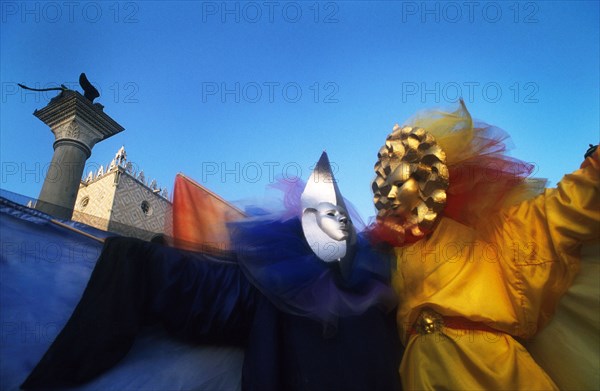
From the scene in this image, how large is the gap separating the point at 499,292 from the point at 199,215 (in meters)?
1.18

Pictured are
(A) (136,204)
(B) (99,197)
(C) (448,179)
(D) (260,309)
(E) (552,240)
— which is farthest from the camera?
(A) (136,204)

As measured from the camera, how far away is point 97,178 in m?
15.6

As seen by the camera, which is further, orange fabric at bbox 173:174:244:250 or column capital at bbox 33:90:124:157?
column capital at bbox 33:90:124:157

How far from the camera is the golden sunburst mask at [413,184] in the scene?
1.54m

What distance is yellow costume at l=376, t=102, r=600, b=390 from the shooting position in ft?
3.89

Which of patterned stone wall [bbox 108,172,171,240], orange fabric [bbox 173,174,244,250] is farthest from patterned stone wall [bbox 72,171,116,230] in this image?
orange fabric [bbox 173,174,244,250]

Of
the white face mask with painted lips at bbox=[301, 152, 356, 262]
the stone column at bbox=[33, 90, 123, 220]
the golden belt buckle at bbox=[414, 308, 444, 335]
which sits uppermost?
the stone column at bbox=[33, 90, 123, 220]

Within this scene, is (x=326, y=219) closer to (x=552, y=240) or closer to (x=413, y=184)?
(x=413, y=184)

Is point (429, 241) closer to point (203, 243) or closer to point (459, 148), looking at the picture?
point (459, 148)

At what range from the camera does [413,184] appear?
5.17 feet

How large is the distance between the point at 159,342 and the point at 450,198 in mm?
1253

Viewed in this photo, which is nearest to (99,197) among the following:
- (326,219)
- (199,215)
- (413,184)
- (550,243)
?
(199,215)

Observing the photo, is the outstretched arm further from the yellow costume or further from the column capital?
the column capital

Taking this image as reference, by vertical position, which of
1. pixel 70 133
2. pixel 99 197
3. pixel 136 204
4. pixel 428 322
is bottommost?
pixel 428 322
